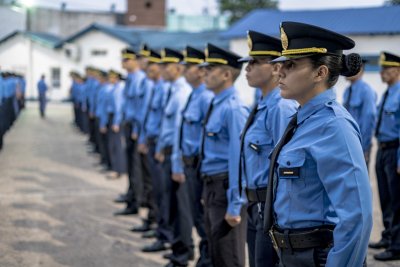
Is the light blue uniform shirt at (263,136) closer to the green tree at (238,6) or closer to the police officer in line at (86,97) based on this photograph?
the police officer in line at (86,97)

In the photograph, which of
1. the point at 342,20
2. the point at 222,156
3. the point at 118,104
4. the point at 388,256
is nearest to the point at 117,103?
the point at 118,104

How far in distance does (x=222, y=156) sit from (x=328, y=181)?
2.31 m

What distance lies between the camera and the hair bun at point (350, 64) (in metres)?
2.70

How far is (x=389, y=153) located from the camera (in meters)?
6.41

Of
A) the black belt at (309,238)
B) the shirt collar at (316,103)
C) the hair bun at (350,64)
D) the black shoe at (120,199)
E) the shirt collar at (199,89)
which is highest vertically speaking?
the hair bun at (350,64)

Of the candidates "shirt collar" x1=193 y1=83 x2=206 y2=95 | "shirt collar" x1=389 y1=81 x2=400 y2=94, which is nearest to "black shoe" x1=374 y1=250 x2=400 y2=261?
"shirt collar" x1=389 y1=81 x2=400 y2=94

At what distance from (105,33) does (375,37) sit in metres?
18.8

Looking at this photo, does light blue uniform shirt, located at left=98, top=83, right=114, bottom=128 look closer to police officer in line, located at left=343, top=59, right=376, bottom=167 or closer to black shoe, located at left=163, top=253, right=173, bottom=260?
police officer in line, located at left=343, top=59, right=376, bottom=167

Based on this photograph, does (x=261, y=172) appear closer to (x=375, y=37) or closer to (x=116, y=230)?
(x=116, y=230)

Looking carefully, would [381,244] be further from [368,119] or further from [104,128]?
[104,128]

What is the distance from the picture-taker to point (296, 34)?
Result: 2.72m

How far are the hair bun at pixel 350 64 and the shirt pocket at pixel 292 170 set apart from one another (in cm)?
48

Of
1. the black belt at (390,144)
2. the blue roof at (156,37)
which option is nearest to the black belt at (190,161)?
the black belt at (390,144)

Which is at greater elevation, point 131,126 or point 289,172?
point 289,172
